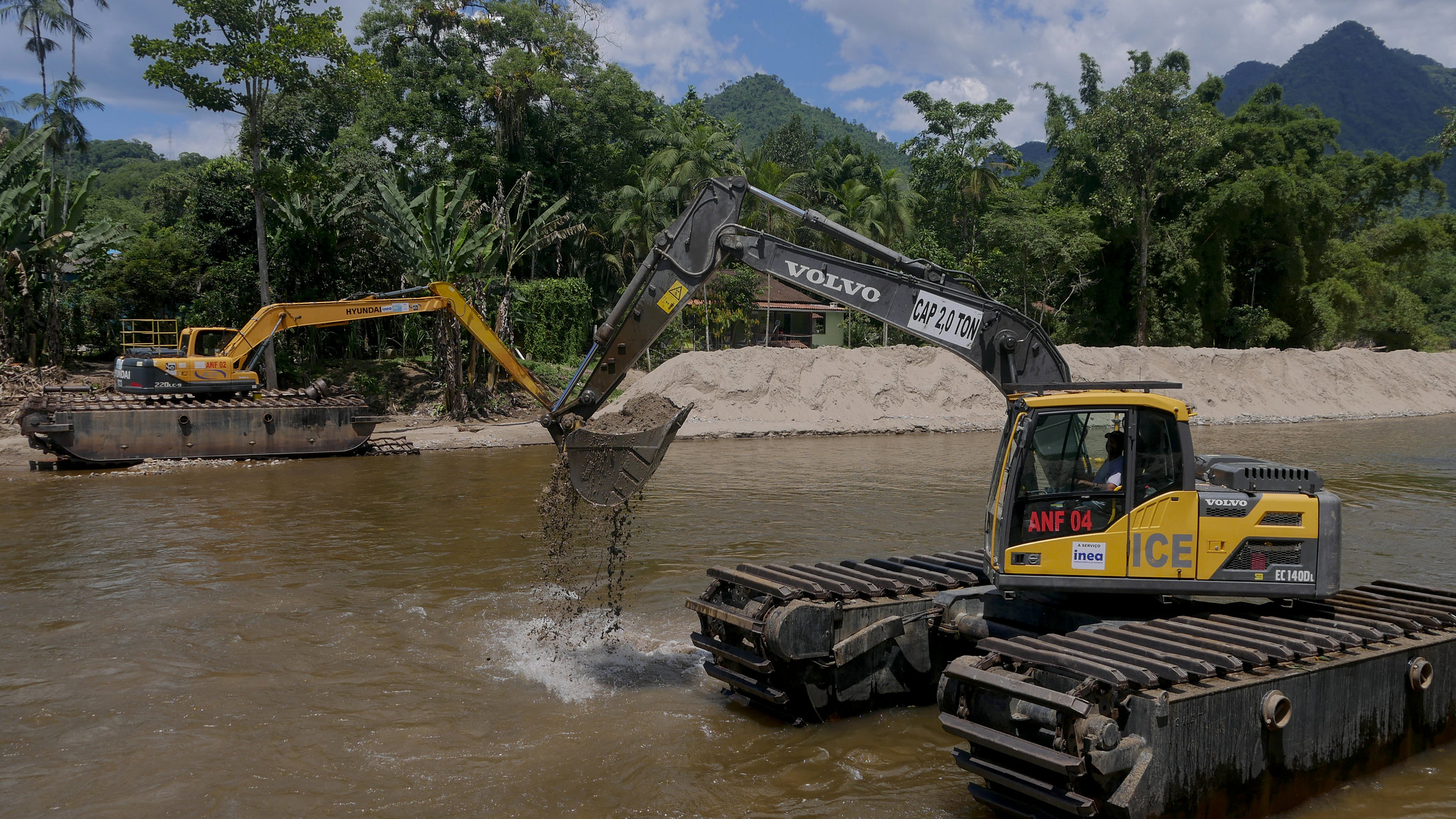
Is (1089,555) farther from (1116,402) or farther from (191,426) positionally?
(191,426)

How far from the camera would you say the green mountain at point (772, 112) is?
13590 centimetres

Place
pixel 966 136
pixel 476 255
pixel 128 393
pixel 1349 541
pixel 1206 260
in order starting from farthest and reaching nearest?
pixel 966 136, pixel 1206 260, pixel 476 255, pixel 128 393, pixel 1349 541

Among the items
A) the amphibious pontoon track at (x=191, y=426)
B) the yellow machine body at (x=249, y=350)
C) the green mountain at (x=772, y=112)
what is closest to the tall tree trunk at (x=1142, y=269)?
the yellow machine body at (x=249, y=350)

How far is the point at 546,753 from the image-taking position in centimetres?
708

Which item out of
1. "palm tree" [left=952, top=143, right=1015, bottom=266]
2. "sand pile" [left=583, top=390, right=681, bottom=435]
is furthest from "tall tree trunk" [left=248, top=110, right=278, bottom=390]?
"palm tree" [left=952, top=143, right=1015, bottom=266]

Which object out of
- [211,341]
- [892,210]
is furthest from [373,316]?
[892,210]

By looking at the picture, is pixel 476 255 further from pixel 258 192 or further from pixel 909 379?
pixel 909 379

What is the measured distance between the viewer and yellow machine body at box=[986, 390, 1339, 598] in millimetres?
6613

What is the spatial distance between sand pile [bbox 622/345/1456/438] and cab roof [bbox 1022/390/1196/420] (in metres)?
17.5

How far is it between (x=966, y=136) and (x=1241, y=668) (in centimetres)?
4618

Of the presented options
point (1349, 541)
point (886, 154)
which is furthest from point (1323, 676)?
point (886, 154)

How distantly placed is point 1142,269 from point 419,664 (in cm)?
3947

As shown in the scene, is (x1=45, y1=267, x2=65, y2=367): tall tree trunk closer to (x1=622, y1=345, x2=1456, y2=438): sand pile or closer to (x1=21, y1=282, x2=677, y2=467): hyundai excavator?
(x1=21, y1=282, x2=677, y2=467): hyundai excavator

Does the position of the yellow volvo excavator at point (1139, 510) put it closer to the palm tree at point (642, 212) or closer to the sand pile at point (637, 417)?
the sand pile at point (637, 417)
